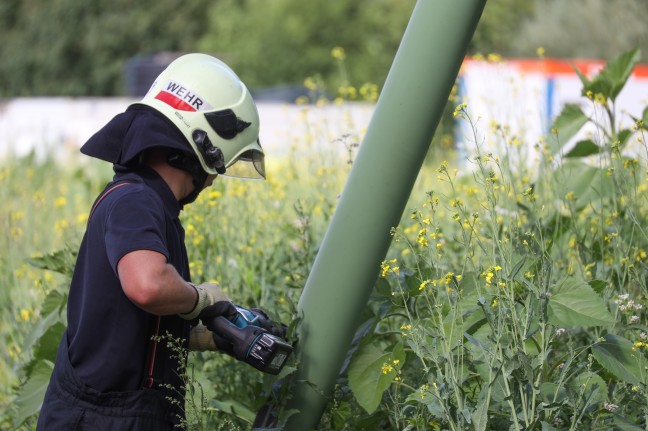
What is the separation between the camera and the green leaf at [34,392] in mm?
4398

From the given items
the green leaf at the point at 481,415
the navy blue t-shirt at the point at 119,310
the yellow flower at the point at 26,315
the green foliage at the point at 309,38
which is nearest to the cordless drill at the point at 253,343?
the navy blue t-shirt at the point at 119,310

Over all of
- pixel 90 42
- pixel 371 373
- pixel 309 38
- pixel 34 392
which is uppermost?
pixel 309 38

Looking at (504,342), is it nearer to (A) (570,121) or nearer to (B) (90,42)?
(A) (570,121)

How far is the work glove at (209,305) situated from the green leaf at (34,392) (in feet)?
4.33

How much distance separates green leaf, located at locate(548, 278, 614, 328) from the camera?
3.28 meters

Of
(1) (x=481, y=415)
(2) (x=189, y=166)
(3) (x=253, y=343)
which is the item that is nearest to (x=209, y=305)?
(3) (x=253, y=343)

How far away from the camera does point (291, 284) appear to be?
4496 mm

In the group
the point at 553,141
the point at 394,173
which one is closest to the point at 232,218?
the point at 553,141

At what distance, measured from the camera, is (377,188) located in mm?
3629

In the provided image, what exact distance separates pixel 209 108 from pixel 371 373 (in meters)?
1.10

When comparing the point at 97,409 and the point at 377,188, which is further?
the point at 377,188

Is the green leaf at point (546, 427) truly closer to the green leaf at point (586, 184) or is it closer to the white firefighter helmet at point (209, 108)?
the white firefighter helmet at point (209, 108)

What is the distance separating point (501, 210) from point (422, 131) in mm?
1431

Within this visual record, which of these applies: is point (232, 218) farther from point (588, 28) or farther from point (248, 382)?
point (588, 28)
